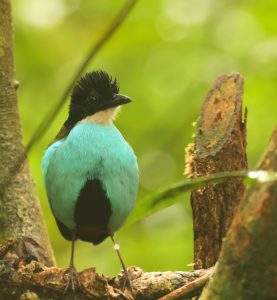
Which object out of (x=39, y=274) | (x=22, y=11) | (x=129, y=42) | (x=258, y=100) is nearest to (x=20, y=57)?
(x=22, y=11)

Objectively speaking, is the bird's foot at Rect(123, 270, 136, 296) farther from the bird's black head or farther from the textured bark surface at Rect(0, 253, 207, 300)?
Result: the bird's black head

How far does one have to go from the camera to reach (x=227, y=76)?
14.6 feet

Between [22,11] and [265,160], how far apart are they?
4682 mm

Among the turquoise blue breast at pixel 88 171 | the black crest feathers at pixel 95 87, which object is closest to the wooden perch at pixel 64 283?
the turquoise blue breast at pixel 88 171

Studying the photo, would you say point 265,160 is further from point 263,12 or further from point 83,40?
point 83,40

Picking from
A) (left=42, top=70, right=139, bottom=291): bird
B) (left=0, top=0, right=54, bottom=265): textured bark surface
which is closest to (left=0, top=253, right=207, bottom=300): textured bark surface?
(left=0, top=0, right=54, bottom=265): textured bark surface

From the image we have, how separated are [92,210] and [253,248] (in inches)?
104

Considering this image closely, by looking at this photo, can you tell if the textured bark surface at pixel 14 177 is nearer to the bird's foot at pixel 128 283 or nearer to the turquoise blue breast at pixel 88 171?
the turquoise blue breast at pixel 88 171

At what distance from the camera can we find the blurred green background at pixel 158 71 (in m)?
6.07

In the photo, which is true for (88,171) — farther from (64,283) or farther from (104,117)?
(64,283)

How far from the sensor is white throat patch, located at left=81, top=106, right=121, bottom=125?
5.14 m

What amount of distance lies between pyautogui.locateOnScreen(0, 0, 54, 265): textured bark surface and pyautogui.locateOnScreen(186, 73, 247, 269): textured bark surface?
3.07 feet

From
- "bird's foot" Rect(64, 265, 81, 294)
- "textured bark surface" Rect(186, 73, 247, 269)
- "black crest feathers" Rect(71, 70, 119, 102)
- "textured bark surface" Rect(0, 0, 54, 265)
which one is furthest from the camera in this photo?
"black crest feathers" Rect(71, 70, 119, 102)

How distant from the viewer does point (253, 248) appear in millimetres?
2191
